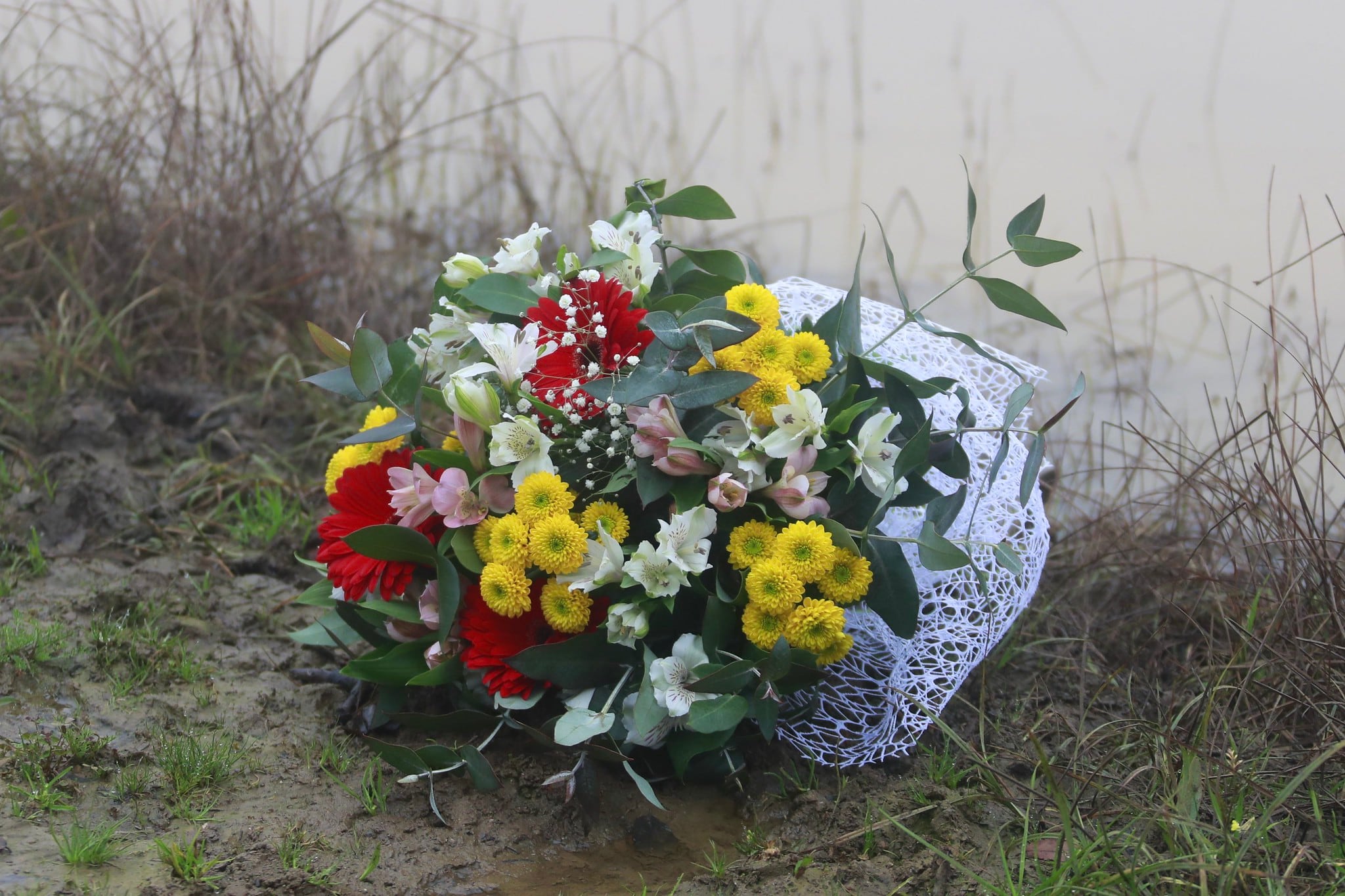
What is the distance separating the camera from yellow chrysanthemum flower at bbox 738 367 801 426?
185cm

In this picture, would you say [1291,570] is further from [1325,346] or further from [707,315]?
[707,315]

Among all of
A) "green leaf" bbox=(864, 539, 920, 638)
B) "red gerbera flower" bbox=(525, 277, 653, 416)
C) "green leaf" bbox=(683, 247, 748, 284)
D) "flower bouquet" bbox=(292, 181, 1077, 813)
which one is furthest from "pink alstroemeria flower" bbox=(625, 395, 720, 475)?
"green leaf" bbox=(683, 247, 748, 284)

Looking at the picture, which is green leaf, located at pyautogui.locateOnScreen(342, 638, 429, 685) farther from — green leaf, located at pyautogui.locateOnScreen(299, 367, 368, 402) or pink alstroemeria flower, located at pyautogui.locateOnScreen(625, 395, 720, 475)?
pink alstroemeria flower, located at pyautogui.locateOnScreen(625, 395, 720, 475)

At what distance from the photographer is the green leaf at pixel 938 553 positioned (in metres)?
1.72

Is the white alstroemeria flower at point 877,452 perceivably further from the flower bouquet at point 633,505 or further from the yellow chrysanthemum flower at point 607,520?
the yellow chrysanthemum flower at point 607,520

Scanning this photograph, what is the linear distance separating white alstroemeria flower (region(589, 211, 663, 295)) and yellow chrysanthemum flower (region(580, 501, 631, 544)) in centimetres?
44

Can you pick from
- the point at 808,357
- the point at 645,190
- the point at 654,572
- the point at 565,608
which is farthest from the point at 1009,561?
the point at 645,190

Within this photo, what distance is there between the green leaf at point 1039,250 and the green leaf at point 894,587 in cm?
54

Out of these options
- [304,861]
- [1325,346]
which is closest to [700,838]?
[304,861]

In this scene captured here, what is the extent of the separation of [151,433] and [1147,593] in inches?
122

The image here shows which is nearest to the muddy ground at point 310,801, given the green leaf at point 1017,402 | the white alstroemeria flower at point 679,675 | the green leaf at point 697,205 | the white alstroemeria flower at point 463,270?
the white alstroemeria flower at point 679,675

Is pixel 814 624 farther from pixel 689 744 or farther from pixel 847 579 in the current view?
pixel 689 744

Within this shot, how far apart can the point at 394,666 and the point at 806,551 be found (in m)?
0.82

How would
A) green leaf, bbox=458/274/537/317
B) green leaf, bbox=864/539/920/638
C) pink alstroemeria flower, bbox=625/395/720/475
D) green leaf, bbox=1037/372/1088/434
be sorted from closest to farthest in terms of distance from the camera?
green leaf, bbox=1037/372/1088/434 < pink alstroemeria flower, bbox=625/395/720/475 < green leaf, bbox=864/539/920/638 < green leaf, bbox=458/274/537/317
